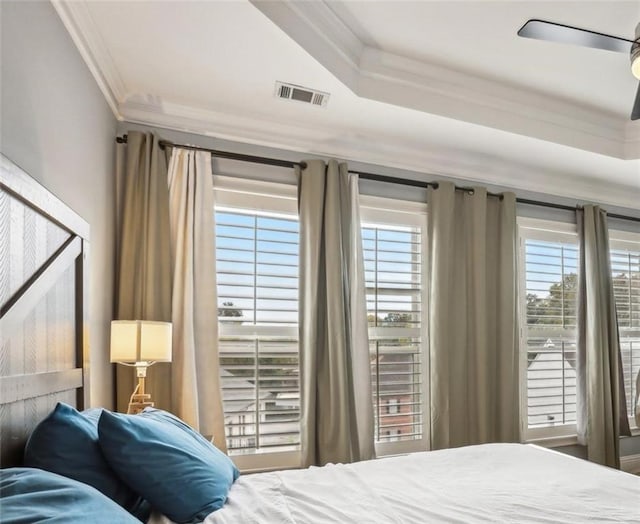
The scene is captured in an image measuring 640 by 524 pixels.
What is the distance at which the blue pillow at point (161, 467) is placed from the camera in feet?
4.34

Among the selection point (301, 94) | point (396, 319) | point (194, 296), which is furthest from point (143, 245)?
point (396, 319)

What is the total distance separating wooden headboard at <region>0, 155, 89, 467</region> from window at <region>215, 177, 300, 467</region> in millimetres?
1219

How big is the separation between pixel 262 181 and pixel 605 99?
7.93ft

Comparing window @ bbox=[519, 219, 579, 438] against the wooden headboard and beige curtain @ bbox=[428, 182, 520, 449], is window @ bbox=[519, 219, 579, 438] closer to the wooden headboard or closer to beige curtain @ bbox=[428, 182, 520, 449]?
beige curtain @ bbox=[428, 182, 520, 449]

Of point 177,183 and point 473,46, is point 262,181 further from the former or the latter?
point 473,46

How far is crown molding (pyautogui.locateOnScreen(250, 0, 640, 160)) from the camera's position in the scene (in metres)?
2.30

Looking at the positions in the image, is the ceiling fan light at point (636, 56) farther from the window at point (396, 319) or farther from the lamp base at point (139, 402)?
the lamp base at point (139, 402)

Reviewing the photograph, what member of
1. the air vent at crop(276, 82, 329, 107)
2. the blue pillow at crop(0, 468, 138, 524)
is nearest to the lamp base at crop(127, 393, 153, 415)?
the blue pillow at crop(0, 468, 138, 524)

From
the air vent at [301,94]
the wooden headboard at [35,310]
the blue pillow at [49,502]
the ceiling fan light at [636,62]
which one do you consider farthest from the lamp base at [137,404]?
the ceiling fan light at [636,62]

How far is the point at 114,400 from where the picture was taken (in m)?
2.61

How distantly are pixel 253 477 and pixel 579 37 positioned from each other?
222 cm

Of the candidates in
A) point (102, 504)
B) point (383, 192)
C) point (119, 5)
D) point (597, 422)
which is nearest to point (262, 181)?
point (383, 192)

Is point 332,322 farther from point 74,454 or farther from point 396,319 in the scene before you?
point 74,454

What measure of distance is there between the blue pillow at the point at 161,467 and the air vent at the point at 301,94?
6.29 ft
